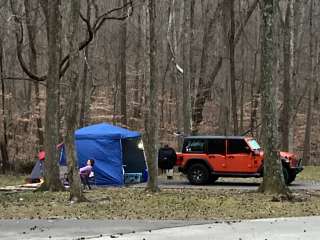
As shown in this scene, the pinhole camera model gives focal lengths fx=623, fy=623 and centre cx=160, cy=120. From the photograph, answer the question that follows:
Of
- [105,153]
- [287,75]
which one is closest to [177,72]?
[287,75]

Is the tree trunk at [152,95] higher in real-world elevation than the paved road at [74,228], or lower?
higher

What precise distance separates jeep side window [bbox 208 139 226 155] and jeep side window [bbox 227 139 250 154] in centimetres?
25

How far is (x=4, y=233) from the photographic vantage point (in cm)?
1192

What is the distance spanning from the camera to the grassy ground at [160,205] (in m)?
14.5

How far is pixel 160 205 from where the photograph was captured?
1634 centimetres

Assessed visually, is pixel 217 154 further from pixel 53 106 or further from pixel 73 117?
pixel 73 117

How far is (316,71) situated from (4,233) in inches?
1422

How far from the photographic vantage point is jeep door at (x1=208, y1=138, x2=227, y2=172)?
24.1 meters

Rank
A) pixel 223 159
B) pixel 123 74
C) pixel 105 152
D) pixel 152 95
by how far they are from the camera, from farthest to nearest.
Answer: pixel 123 74
pixel 105 152
pixel 223 159
pixel 152 95

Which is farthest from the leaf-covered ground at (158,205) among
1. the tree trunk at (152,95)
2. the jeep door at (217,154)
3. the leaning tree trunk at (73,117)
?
the jeep door at (217,154)

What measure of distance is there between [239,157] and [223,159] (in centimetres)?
65

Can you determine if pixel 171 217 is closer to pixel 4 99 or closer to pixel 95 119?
pixel 4 99

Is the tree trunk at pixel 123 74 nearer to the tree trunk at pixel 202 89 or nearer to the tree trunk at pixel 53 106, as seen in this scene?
the tree trunk at pixel 202 89

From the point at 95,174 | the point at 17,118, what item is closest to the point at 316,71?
the point at 17,118
